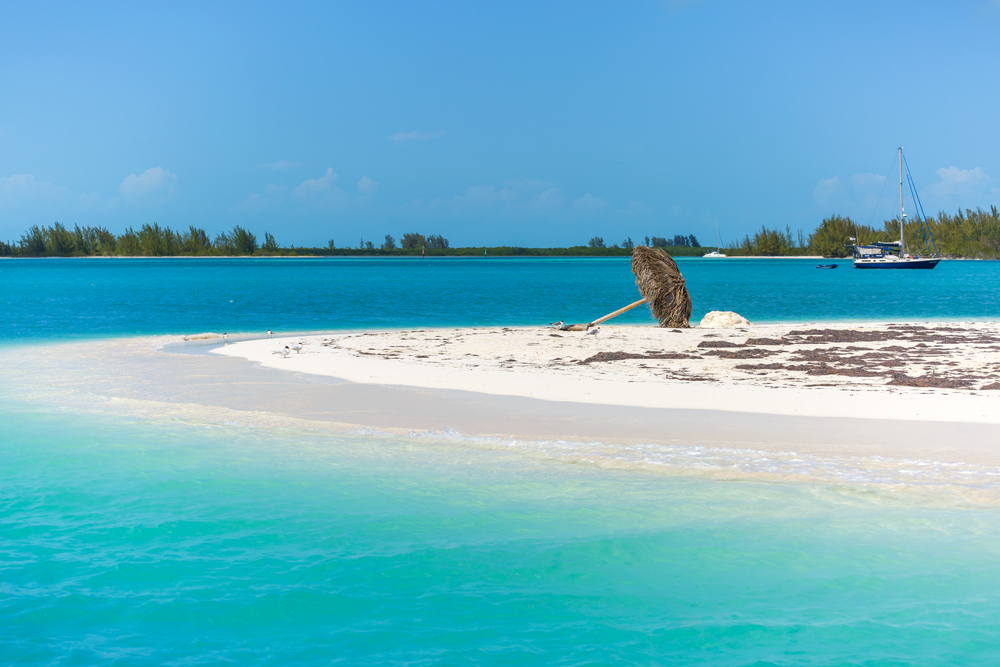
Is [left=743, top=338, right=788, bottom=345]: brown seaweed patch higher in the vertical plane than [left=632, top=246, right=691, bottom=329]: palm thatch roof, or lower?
lower

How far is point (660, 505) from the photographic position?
22.8 feet

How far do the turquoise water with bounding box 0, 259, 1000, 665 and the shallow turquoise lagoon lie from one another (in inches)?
0.9

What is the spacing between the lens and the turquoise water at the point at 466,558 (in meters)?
4.77

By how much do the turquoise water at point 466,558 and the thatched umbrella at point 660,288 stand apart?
45.1 ft

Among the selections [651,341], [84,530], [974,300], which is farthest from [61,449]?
[974,300]

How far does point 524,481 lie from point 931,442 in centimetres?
469

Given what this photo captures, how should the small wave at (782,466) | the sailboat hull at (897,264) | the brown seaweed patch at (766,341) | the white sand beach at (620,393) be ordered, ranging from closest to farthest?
the small wave at (782,466), the white sand beach at (620,393), the brown seaweed patch at (766,341), the sailboat hull at (897,264)

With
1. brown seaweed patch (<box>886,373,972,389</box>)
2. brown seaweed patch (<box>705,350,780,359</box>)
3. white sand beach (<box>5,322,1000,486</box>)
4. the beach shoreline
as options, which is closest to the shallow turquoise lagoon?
white sand beach (<box>5,322,1000,486</box>)

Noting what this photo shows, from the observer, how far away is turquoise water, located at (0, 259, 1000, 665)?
477 centimetres

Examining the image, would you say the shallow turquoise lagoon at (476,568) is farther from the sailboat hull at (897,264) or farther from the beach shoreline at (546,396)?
the sailboat hull at (897,264)

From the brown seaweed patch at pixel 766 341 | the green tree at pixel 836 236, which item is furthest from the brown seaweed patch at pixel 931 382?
the green tree at pixel 836 236

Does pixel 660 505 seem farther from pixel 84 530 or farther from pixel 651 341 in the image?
pixel 651 341

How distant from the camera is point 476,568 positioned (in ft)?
18.9

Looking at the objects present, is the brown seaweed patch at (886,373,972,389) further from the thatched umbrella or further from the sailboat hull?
the sailboat hull
